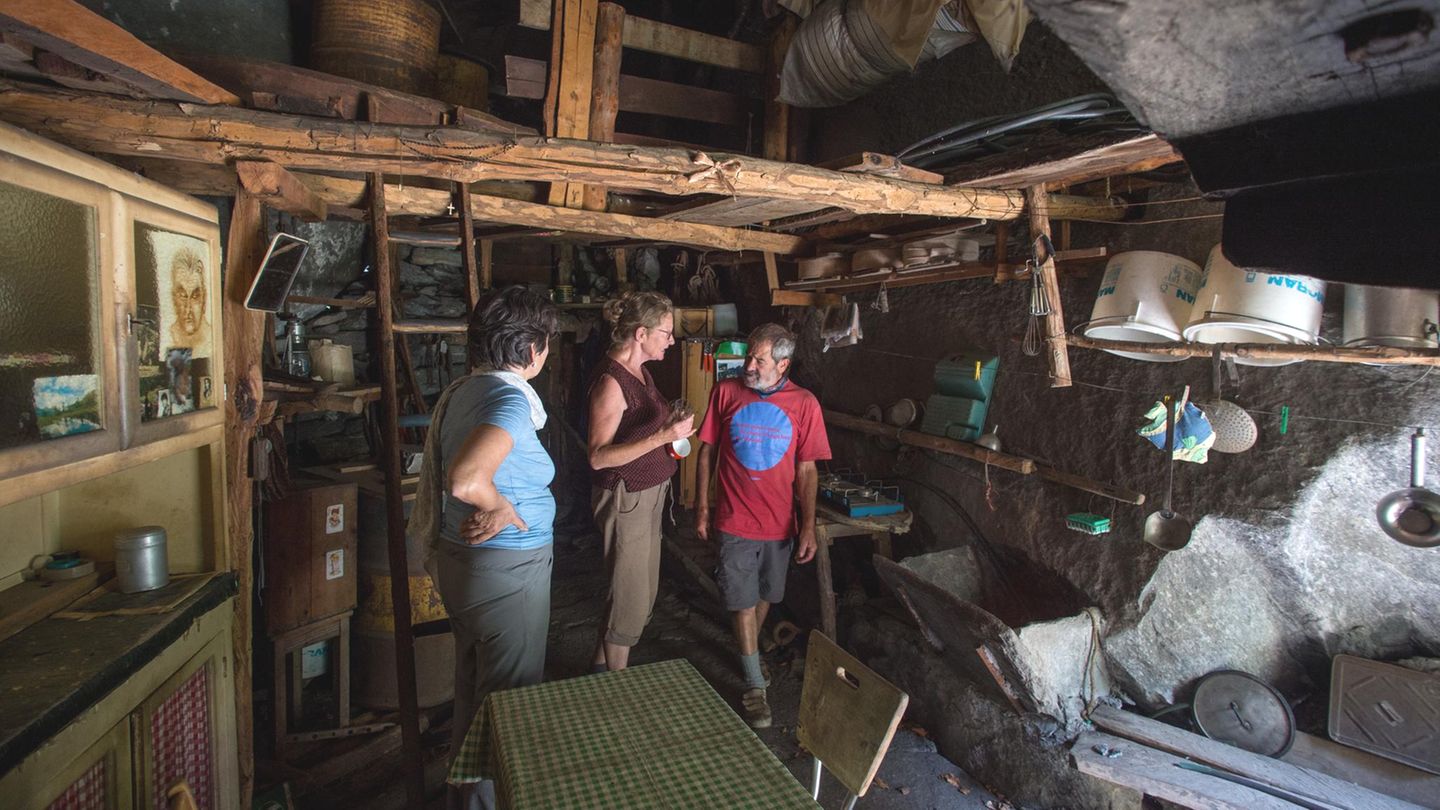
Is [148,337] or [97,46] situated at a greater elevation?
[97,46]

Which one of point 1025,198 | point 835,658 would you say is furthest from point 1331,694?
point 1025,198

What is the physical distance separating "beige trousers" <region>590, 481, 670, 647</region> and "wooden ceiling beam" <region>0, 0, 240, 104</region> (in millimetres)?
2430

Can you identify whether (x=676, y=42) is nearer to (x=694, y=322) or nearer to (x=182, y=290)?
(x=694, y=322)

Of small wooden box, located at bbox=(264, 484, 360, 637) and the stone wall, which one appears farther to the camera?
small wooden box, located at bbox=(264, 484, 360, 637)

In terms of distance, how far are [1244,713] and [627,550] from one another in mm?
3071

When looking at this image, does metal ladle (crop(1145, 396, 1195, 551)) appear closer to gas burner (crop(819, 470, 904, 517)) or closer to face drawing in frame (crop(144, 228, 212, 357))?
gas burner (crop(819, 470, 904, 517))

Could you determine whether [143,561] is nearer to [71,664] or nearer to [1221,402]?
[71,664]

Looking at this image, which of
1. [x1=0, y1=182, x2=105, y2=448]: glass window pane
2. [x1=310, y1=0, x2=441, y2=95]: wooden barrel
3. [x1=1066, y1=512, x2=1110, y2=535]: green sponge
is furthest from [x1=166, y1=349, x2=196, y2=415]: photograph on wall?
[x1=1066, y1=512, x2=1110, y2=535]: green sponge

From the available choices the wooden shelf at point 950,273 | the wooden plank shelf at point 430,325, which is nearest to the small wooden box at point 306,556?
the wooden plank shelf at point 430,325

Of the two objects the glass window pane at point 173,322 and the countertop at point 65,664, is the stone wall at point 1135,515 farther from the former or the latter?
the glass window pane at point 173,322

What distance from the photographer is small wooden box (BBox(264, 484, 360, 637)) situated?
383 cm

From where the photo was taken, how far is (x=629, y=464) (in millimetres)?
3686

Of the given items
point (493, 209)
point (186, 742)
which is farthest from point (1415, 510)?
point (186, 742)

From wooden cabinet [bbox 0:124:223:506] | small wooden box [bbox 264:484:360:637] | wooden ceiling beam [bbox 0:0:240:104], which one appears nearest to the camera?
wooden cabinet [bbox 0:124:223:506]
